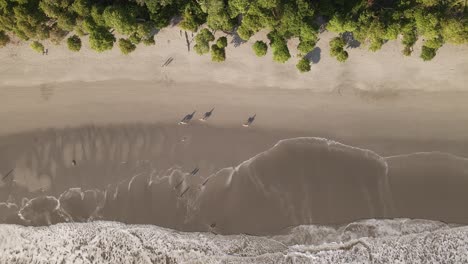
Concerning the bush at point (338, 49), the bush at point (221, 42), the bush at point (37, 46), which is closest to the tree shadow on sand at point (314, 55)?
the bush at point (338, 49)

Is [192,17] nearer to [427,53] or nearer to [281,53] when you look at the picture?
[281,53]

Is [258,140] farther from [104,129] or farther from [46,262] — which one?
[46,262]

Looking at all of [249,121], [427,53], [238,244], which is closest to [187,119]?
[249,121]

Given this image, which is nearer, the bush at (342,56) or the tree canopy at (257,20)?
the tree canopy at (257,20)

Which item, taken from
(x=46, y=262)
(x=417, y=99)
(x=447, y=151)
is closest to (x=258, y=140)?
(x=417, y=99)

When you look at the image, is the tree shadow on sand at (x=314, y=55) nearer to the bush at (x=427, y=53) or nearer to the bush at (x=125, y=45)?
the bush at (x=427, y=53)
